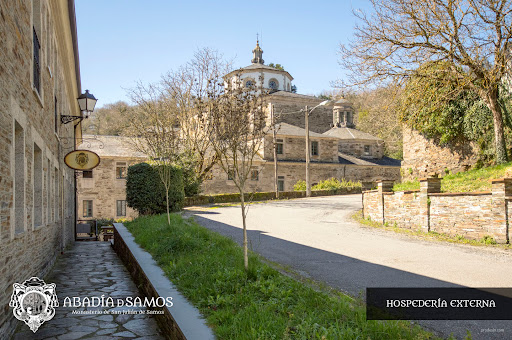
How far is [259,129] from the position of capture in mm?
6957

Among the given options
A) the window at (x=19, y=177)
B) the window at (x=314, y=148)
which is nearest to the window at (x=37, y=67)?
the window at (x=19, y=177)

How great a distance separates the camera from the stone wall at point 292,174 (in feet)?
116

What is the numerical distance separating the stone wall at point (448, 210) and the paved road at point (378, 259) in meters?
0.87

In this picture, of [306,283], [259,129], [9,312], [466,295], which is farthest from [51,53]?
[466,295]

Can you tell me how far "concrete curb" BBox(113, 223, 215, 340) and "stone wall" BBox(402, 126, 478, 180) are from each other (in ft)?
50.9

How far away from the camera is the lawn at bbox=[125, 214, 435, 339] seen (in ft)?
12.8

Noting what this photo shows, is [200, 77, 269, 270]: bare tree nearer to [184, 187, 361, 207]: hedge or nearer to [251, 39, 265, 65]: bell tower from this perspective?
[184, 187, 361, 207]: hedge

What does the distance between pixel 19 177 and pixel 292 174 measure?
33.8m

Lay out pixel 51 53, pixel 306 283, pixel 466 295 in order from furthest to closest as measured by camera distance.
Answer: pixel 51 53
pixel 306 283
pixel 466 295

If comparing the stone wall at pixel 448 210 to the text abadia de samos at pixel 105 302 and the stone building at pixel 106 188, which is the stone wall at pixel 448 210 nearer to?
the text abadia de samos at pixel 105 302

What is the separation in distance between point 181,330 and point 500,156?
1537 cm

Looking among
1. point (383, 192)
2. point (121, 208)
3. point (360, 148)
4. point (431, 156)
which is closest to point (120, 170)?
point (121, 208)

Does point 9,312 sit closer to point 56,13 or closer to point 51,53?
point 51,53

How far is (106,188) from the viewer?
110ft
